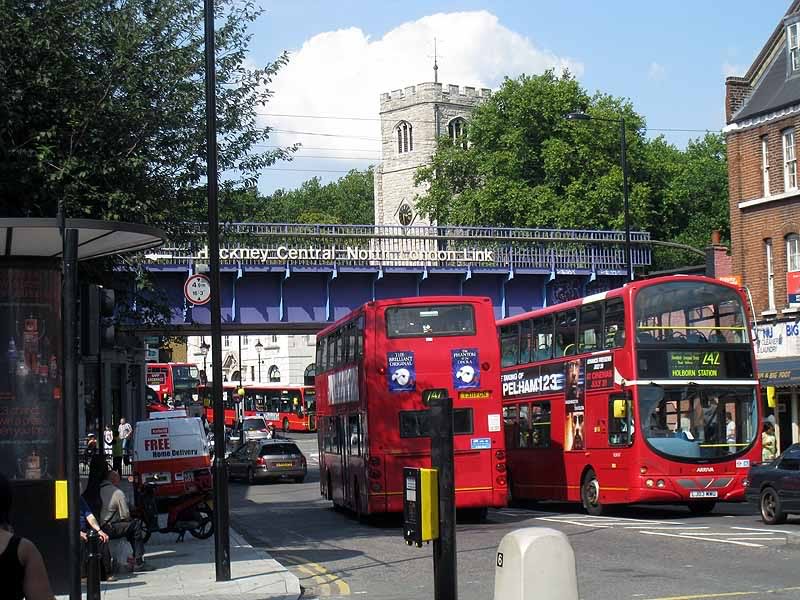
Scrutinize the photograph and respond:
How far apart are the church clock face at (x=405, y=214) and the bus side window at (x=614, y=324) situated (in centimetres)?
9431

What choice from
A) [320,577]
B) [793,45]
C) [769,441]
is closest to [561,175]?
[793,45]

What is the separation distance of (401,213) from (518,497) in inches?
3662

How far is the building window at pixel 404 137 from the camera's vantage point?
125 metres

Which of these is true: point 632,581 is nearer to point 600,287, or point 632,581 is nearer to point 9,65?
point 9,65

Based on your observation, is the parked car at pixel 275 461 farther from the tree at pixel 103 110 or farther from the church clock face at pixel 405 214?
the church clock face at pixel 405 214

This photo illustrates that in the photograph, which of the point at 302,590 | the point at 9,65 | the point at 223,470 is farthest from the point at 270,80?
the point at 302,590

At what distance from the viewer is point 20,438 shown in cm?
1382

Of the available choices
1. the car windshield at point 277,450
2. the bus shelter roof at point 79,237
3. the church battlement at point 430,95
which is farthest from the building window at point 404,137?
the bus shelter roof at point 79,237

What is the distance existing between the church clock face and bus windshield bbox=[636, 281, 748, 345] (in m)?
94.7

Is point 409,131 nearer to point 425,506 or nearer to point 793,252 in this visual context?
point 793,252

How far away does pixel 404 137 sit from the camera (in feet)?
414

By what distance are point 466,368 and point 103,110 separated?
853 centimetres

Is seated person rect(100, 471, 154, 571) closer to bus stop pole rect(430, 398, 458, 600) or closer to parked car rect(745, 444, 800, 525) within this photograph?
bus stop pole rect(430, 398, 458, 600)

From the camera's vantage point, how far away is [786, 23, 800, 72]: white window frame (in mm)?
40844
